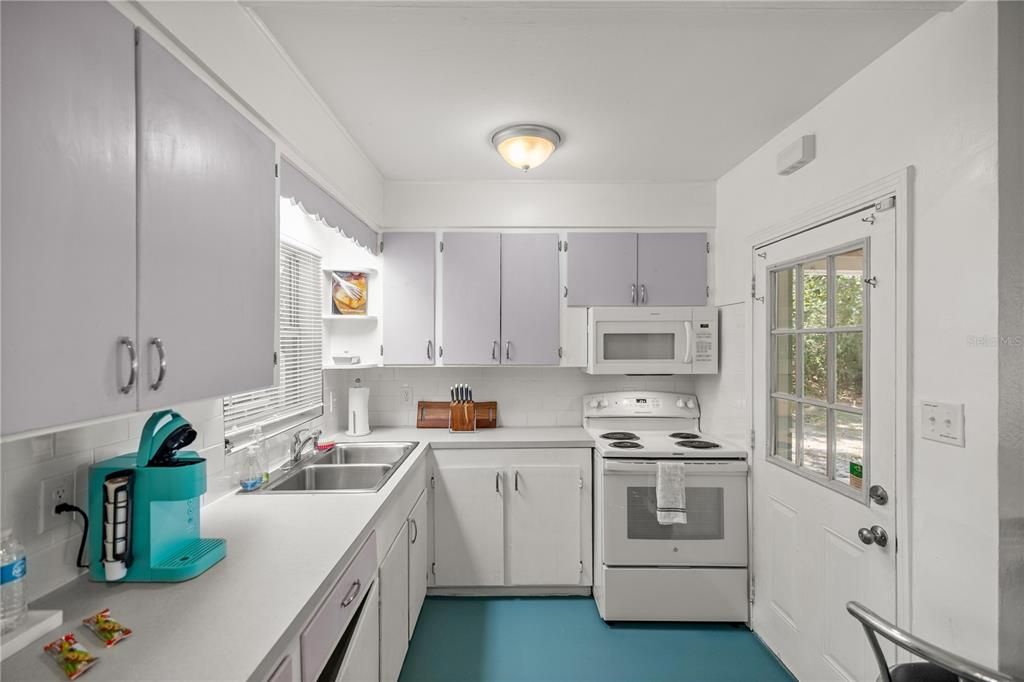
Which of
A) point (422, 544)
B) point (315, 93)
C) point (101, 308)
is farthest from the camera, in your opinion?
point (422, 544)

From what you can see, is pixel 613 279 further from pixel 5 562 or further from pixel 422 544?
pixel 5 562

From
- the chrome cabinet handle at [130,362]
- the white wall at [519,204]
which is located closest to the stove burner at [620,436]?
the white wall at [519,204]

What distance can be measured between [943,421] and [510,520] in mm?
2081

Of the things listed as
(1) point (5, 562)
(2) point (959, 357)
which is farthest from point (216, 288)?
(2) point (959, 357)

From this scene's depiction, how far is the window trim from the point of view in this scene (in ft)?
5.79

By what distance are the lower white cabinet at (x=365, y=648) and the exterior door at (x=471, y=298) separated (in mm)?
1572

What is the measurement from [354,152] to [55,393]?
1.96 m

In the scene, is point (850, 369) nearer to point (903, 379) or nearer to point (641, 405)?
point (903, 379)

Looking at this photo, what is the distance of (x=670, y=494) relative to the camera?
2580mm

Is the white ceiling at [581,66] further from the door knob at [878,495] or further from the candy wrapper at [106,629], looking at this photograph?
the candy wrapper at [106,629]

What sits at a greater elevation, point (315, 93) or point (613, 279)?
point (315, 93)

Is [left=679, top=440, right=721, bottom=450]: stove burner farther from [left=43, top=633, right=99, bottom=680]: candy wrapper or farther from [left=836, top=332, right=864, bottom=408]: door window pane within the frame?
[left=43, top=633, right=99, bottom=680]: candy wrapper

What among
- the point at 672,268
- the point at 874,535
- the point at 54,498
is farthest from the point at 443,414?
the point at 874,535

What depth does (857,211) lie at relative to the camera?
5.90 ft
